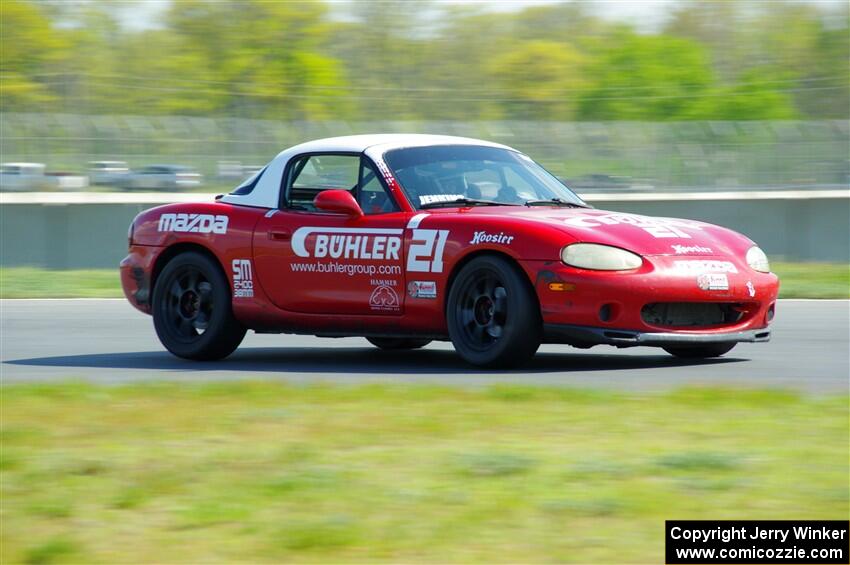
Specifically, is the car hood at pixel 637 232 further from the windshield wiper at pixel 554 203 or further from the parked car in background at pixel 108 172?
the parked car in background at pixel 108 172

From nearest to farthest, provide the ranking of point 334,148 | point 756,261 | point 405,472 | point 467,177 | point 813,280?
1. point 405,472
2. point 756,261
3. point 467,177
4. point 334,148
5. point 813,280

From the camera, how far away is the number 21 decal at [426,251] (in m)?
8.59

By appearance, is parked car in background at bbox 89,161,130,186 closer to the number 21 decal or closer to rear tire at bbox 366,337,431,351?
rear tire at bbox 366,337,431,351

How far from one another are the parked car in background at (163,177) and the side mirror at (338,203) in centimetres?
1586

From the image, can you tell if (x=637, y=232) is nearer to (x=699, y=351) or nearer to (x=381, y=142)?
(x=699, y=351)

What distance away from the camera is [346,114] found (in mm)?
35625

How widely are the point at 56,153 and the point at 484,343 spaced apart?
17333mm

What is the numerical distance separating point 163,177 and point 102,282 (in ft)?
21.7

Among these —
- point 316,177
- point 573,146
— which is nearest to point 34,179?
point 573,146

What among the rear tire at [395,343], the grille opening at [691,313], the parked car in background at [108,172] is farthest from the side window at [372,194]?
the parked car in background at [108,172]

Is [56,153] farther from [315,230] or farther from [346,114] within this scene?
[315,230]

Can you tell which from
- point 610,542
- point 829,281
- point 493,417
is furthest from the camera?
point 829,281

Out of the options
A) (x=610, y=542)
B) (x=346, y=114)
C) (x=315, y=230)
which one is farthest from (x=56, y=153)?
(x=610, y=542)

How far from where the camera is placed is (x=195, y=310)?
991 cm
